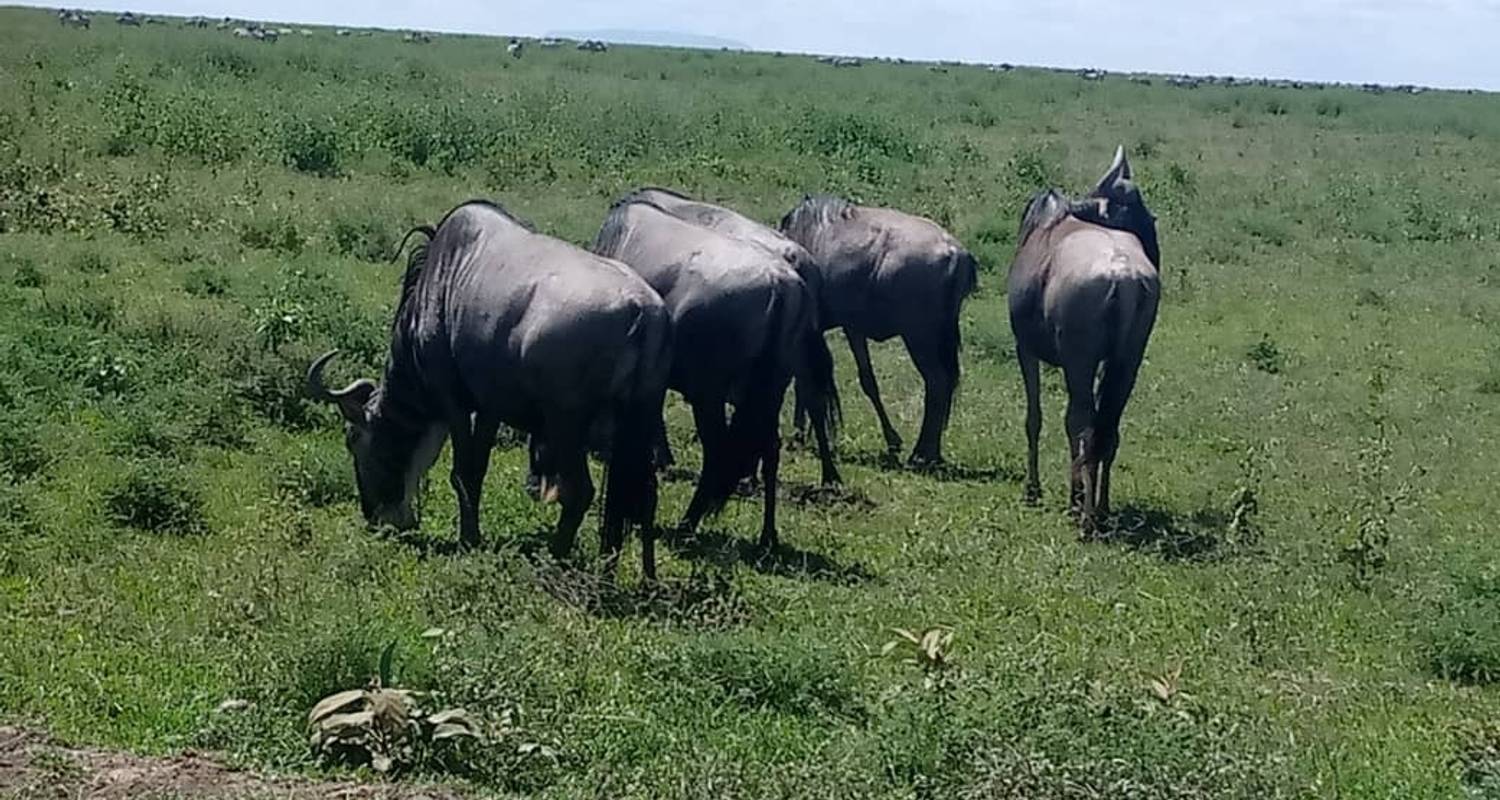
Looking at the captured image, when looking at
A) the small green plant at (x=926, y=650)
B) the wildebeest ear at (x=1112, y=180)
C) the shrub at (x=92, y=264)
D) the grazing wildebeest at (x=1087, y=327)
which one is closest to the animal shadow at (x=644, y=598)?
the small green plant at (x=926, y=650)

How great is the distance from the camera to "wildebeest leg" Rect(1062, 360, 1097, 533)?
37.7ft

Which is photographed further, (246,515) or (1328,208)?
(1328,208)

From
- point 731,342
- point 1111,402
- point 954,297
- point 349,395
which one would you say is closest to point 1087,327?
point 1111,402

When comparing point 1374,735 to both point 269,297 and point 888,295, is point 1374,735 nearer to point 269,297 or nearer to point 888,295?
point 888,295

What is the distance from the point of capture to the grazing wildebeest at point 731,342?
10062 mm

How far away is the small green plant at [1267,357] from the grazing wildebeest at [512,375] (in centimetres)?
904

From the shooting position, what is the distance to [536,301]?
898cm

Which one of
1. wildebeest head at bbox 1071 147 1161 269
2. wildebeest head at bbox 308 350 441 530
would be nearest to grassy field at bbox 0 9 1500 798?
wildebeest head at bbox 308 350 441 530

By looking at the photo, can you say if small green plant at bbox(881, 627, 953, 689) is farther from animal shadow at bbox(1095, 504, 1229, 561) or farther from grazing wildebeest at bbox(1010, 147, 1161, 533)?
grazing wildebeest at bbox(1010, 147, 1161, 533)

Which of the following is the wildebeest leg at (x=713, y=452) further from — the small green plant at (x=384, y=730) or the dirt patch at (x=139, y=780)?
the dirt patch at (x=139, y=780)

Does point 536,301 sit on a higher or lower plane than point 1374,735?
higher

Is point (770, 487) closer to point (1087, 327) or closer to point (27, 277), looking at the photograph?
point (1087, 327)

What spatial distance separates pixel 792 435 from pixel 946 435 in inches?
54.7

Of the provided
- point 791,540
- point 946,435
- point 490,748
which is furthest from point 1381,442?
point 490,748
